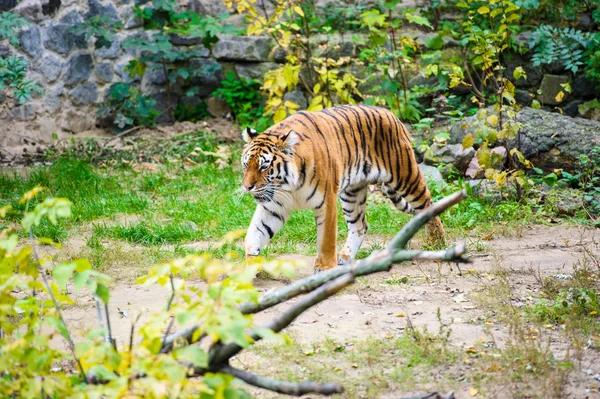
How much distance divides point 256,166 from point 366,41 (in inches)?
203

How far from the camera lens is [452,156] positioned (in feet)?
26.8

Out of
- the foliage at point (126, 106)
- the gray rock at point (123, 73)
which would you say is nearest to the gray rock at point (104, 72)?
the gray rock at point (123, 73)

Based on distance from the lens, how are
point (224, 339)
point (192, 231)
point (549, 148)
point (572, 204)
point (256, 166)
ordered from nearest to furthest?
point (224, 339), point (256, 166), point (192, 231), point (572, 204), point (549, 148)

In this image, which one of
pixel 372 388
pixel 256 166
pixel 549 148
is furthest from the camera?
pixel 549 148

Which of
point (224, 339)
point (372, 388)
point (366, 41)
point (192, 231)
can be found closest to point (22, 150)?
point (192, 231)

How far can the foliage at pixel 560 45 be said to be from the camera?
877 cm

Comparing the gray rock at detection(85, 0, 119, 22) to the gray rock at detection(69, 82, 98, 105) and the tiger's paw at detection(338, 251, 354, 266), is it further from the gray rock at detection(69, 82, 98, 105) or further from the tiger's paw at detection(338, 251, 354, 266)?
the tiger's paw at detection(338, 251, 354, 266)

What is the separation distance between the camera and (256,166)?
17.2 feet

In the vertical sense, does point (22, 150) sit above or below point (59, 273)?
below

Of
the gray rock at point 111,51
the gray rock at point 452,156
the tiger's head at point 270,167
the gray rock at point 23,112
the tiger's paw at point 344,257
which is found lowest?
the tiger's paw at point 344,257

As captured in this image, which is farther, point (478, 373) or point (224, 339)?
point (478, 373)

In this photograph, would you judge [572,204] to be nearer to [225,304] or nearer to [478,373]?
[478,373]

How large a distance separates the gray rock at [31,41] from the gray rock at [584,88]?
23.2ft

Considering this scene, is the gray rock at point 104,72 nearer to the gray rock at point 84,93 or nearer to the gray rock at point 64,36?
the gray rock at point 84,93
